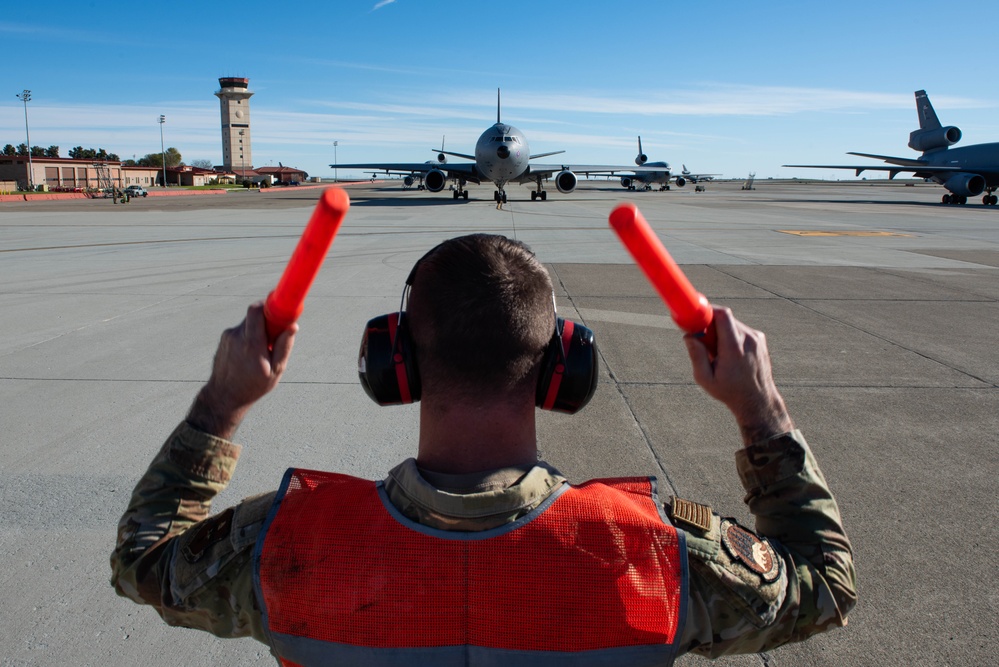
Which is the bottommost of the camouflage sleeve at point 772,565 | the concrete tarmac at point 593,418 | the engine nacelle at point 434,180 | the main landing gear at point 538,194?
the concrete tarmac at point 593,418

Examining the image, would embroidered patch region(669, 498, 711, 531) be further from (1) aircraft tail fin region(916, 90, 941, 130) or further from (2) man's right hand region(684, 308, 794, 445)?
(1) aircraft tail fin region(916, 90, 941, 130)

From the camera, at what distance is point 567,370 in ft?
5.16

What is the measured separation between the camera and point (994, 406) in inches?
216

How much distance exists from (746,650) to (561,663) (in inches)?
16.4

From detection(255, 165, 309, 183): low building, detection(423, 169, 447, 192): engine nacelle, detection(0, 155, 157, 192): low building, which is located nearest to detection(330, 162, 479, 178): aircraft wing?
detection(423, 169, 447, 192): engine nacelle

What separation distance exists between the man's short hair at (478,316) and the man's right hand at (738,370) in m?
0.32

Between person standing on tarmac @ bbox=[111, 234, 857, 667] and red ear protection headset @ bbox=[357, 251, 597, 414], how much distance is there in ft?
0.03

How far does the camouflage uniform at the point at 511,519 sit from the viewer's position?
136 cm

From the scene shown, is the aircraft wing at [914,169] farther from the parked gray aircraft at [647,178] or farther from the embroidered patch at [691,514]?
the embroidered patch at [691,514]

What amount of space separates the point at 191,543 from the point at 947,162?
166 feet

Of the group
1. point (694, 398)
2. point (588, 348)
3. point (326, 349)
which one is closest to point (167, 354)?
point (326, 349)

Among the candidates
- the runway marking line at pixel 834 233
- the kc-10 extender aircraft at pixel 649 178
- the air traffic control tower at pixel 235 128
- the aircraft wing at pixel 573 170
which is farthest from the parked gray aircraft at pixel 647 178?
the air traffic control tower at pixel 235 128

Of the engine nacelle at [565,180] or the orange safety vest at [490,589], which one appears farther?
the engine nacelle at [565,180]

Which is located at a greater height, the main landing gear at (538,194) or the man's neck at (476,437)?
the main landing gear at (538,194)
